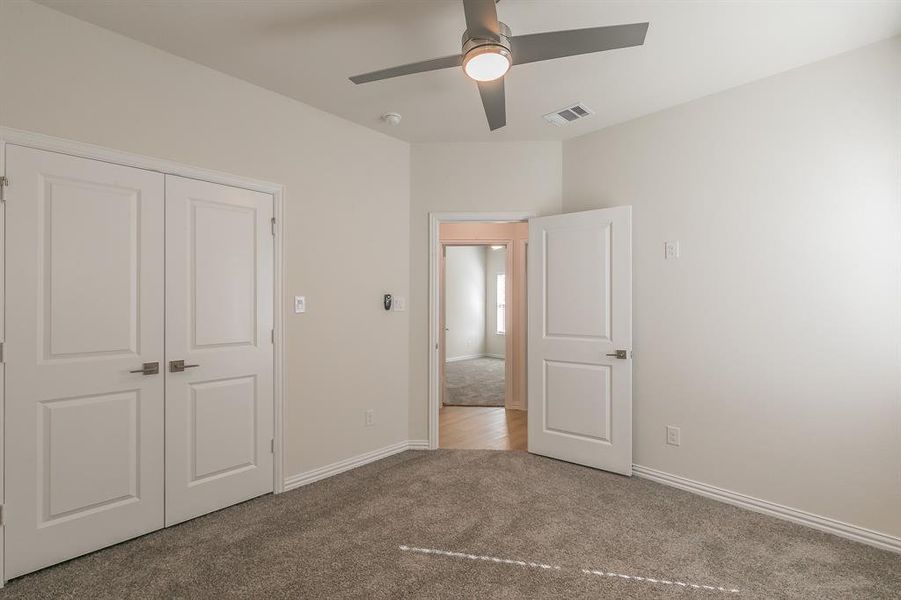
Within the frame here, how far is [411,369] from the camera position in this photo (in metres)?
3.97

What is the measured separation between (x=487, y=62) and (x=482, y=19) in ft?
0.61

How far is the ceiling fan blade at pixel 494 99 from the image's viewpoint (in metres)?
2.13

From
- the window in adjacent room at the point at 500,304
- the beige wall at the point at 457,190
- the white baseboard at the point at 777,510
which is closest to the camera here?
the white baseboard at the point at 777,510

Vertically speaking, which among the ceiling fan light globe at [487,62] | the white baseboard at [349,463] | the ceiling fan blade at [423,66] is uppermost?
the ceiling fan blade at [423,66]

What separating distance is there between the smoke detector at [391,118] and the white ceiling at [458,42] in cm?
10

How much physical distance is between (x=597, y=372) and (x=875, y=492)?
166cm

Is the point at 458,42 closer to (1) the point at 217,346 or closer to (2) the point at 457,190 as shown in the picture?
(2) the point at 457,190

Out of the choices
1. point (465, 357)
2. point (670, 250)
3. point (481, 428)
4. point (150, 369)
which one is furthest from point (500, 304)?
point (150, 369)

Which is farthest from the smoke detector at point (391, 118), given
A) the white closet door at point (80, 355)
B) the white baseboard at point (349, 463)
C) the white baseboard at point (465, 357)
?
the white baseboard at point (465, 357)

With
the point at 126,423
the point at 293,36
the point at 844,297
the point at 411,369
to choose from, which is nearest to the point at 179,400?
the point at 126,423

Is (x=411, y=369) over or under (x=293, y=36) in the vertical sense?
under

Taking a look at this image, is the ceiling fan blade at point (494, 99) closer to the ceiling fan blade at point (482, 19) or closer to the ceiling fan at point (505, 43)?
the ceiling fan at point (505, 43)

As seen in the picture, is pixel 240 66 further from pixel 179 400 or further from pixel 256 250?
pixel 179 400

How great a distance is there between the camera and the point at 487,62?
190 cm
